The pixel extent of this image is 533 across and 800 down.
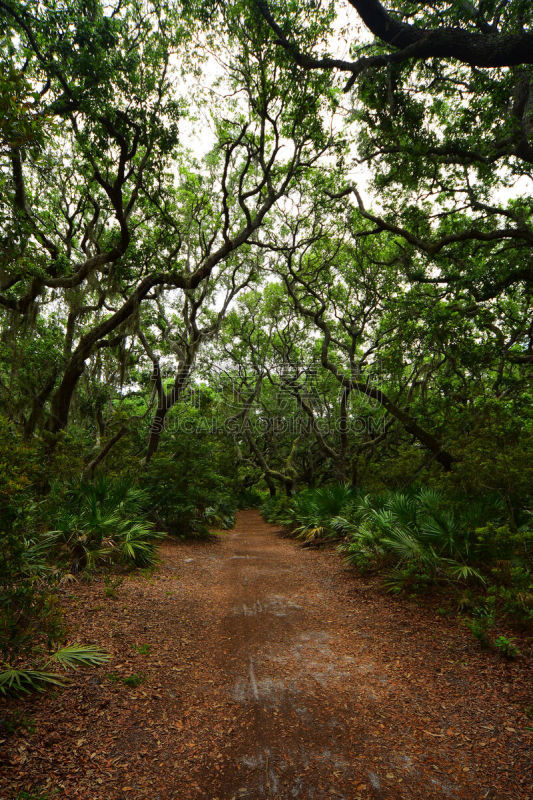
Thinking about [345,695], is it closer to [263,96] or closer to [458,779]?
[458,779]

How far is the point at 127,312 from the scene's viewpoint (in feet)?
29.8

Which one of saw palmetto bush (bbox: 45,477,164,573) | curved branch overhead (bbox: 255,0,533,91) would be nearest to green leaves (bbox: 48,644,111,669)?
saw palmetto bush (bbox: 45,477,164,573)

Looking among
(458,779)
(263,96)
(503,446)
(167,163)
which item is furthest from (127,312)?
(458,779)

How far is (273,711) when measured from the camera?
10.5 feet

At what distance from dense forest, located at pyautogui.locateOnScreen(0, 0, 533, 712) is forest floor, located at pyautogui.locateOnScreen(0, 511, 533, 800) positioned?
457mm

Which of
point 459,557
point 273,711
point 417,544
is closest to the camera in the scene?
point 273,711

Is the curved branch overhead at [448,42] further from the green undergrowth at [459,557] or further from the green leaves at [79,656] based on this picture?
the green leaves at [79,656]

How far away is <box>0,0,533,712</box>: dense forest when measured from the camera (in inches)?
186

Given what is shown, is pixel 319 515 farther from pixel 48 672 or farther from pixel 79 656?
pixel 48 672

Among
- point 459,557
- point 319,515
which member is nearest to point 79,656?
point 459,557

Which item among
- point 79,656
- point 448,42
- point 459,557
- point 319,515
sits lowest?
point 79,656

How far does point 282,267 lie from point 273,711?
45.1ft

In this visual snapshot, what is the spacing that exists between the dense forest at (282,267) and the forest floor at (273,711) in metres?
0.46

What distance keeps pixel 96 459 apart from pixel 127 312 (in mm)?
4111
